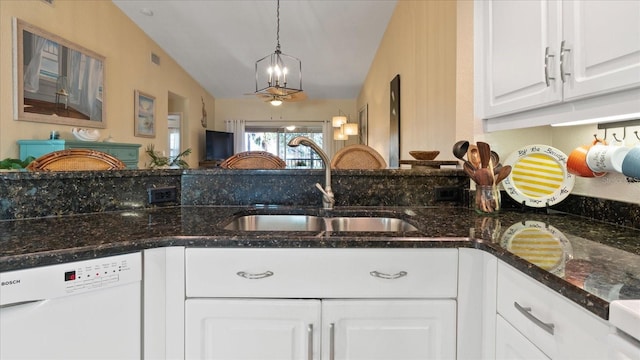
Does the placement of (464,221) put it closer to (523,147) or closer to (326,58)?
(523,147)

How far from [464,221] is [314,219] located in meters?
0.64

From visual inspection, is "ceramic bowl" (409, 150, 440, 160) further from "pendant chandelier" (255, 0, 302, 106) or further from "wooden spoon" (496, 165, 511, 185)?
"pendant chandelier" (255, 0, 302, 106)

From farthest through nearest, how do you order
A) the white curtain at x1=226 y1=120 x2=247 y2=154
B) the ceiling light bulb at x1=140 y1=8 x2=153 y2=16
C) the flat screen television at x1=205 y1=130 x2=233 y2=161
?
the white curtain at x1=226 y1=120 x2=247 y2=154
the flat screen television at x1=205 y1=130 x2=233 y2=161
the ceiling light bulb at x1=140 y1=8 x2=153 y2=16

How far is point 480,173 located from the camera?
1.53 meters

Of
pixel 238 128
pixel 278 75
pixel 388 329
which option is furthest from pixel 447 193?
pixel 238 128

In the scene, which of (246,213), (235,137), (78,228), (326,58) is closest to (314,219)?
(246,213)

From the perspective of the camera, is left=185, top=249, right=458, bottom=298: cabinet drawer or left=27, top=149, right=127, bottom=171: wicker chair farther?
left=27, top=149, right=127, bottom=171: wicker chair

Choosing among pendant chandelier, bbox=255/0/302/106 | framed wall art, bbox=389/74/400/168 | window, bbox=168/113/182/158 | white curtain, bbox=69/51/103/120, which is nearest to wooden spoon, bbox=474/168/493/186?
framed wall art, bbox=389/74/400/168

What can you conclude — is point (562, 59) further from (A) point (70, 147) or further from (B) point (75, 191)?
(A) point (70, 147)

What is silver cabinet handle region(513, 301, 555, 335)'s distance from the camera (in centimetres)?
78

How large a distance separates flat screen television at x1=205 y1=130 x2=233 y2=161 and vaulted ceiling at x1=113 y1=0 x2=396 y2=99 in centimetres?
140

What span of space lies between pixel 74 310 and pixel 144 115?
17.2 feet

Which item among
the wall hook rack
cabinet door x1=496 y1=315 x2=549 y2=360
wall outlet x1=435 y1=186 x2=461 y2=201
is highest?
the wall hook rack

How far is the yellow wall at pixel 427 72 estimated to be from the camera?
2182mm
